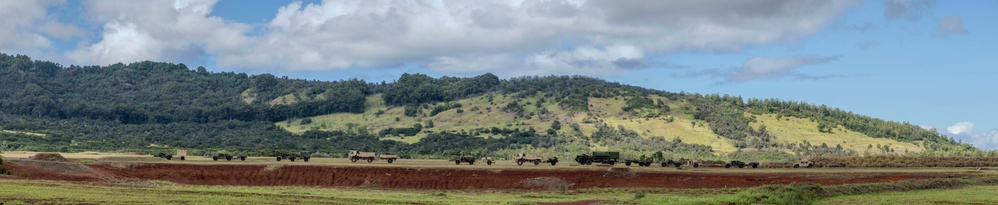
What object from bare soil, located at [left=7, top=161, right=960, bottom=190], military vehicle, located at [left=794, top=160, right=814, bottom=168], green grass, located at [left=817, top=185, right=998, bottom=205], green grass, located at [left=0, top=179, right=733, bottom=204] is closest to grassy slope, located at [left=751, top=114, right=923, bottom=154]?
military vehicle, located at [left=794, top=160, right=814, bottom=168]

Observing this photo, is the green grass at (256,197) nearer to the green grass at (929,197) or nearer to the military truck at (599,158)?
the green grass at (929,197)

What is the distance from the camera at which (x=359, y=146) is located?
187 meters

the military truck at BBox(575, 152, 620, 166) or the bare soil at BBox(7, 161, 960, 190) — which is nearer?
the bare soil at BBox(7, 161, 960, 190)

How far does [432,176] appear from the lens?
8481 centimetres

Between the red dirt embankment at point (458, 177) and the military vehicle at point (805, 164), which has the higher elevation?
the military vehicle at point (805, 164)

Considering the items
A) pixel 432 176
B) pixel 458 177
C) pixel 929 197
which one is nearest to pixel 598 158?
pixel 458 177

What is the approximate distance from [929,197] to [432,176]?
130 ft

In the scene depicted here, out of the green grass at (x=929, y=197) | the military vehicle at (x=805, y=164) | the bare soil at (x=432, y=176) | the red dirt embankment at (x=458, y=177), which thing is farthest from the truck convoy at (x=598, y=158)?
the green grass at (x=929, y=197)

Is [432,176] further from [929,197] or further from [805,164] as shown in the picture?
[805,164]

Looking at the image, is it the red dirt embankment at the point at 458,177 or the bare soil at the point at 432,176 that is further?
the red dirt embankment at the point at 458,177

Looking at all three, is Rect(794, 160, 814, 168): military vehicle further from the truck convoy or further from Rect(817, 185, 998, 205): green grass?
Rect(817, 185, 998, 205): green grass

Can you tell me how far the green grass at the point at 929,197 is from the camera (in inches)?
2239

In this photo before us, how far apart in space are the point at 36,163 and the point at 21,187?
2420 cm

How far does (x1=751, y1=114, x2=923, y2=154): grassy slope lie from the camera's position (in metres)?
179
